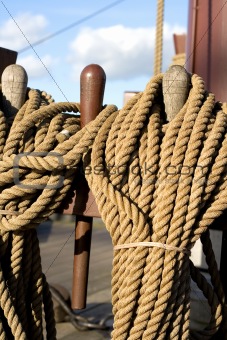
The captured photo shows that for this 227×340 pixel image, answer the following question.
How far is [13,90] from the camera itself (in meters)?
1.67

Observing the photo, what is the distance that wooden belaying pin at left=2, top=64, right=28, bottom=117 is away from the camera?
5.49ft

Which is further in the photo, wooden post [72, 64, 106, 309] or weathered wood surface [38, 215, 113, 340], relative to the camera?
weathered wood surface [38, 215, 113, 340]

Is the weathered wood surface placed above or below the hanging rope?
below

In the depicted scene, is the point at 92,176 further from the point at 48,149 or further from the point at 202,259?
the point at 202,259

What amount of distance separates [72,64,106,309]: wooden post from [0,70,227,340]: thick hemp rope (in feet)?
0.18

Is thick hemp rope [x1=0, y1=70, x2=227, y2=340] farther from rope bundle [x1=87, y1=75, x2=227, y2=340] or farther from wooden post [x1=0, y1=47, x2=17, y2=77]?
wooden post [x1=0, y1=47, x2=17, y2=77]

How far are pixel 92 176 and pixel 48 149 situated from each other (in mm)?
151

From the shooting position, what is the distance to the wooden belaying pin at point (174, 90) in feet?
5.04

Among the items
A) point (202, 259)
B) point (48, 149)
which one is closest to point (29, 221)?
point (48, 149)

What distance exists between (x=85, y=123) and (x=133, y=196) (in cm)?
28

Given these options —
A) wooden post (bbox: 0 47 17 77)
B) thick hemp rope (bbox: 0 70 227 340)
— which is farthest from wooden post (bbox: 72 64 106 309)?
wooden post (bbox: 0 47 17 77)

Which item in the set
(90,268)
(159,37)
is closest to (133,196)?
(159,37)

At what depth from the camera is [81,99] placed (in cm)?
160

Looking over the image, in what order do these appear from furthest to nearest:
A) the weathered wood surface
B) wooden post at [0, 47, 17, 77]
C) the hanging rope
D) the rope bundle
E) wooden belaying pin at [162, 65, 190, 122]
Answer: the hanging rope, the weathered wood surface, wooden post at [0, 47, 17, 77], wooden belaying pin at [162, 65, 190, 122], the rope bundle
